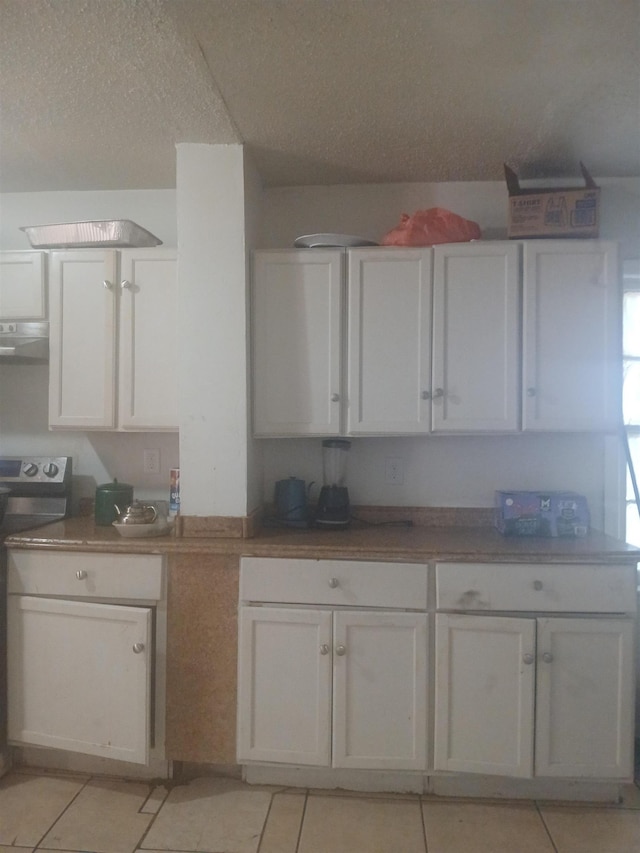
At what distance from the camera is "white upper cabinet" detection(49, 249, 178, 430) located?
2.38m

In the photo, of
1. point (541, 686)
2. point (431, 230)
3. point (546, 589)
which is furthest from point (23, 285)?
point (541, 686)

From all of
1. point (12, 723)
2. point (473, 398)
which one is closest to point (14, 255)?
point (12, 723)

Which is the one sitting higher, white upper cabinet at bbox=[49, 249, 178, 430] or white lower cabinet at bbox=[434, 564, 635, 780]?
white upper cabinet at bbox=[49, 249, 178, 430]

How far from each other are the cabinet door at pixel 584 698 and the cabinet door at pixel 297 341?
113 cm

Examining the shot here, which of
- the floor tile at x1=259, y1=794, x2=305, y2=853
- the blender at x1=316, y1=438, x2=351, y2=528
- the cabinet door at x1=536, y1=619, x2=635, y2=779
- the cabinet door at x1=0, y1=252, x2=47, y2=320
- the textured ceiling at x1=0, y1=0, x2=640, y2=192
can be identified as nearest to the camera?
the textured ceiling at x1=0, y1=0, x2=640, y2=192

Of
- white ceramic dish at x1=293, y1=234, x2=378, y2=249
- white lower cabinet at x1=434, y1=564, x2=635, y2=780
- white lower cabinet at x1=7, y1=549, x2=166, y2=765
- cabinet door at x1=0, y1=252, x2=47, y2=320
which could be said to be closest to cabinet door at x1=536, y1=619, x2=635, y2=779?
white lower cabinet at x1=434, y1=564, x2=635, y2=780

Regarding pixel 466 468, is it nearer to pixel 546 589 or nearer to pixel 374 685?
pixel 546 589

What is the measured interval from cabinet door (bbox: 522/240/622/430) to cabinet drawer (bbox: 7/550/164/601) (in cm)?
159

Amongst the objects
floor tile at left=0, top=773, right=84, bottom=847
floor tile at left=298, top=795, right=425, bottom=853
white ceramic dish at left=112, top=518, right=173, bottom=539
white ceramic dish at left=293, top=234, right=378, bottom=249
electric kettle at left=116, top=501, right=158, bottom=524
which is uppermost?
white ceramic dish at left=293, top=234, right=378, bottom=249

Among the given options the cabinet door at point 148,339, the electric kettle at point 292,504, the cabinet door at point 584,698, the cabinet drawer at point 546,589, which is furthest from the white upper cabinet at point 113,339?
the cabinet door at point 584,698

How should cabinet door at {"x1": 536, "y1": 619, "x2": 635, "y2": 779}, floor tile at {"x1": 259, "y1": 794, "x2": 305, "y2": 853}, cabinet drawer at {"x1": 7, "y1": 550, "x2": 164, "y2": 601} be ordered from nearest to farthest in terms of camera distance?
floor tile at {"x1": 259, "y1": 794, "x2": 305, "y2": 853}, cabinet door at {"x1": 536, "y1": 619, "x2": 635, "y2": 779}, cabinet drawer at {"x1": 7, "y1": 550, "x2": 164, "y2": 601}

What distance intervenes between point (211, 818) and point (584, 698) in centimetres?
135

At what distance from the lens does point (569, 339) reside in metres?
2.21

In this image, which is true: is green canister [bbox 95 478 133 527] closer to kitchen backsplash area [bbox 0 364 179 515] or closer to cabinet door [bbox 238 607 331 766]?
kitchen backsplash area [bbox 0 364 179 515]
